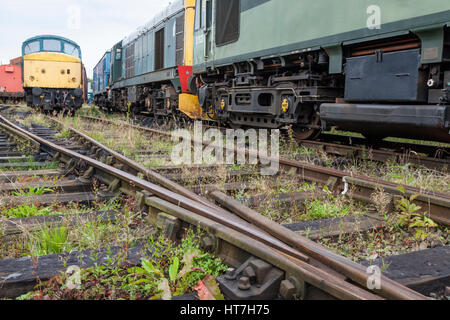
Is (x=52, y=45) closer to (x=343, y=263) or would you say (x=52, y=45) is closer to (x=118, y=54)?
(x=118, y=54)

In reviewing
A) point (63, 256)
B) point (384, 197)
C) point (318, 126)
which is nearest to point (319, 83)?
point (318, 126)

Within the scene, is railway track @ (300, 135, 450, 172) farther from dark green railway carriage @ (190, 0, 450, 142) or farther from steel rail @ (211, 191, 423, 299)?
steel rail @ (211, 191, 423, 299)

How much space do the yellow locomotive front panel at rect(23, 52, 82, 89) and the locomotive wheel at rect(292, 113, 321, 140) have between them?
525 inches

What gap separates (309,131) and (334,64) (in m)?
1.53

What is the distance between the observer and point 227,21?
8.10 meters

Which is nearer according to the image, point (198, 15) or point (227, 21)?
point (227, 21)

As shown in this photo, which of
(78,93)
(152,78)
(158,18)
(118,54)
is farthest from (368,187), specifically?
(118,54)

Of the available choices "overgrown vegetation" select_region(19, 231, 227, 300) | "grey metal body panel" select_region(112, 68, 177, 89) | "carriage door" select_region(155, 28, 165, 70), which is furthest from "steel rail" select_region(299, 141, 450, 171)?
"carriage door" select_region(155, 28, 165, 70)

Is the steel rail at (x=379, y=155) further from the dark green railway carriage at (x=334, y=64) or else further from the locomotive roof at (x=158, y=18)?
the locomotive roof at (x=158, y=18)

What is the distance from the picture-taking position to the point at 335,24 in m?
5.31

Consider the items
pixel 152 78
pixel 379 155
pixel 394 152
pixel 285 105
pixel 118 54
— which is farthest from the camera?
pixel 118 54

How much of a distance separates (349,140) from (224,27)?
3498mm
